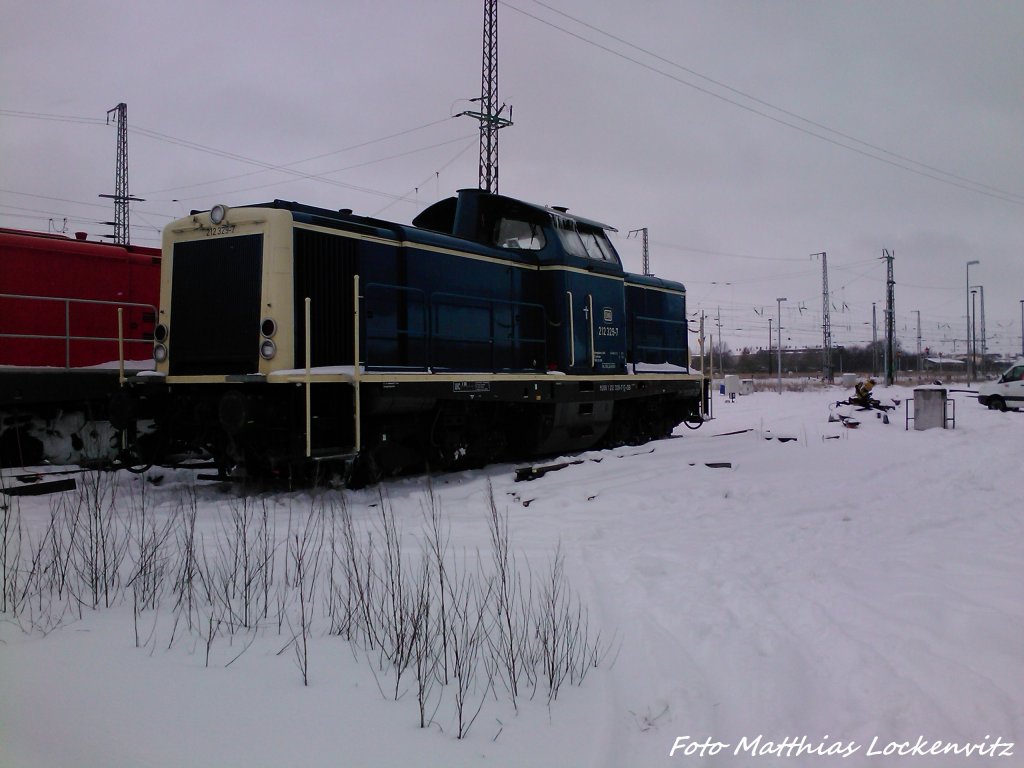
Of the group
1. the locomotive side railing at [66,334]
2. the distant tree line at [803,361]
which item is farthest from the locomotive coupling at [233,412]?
the distant tree line at [803,361]

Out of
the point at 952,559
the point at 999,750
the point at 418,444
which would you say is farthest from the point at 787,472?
the point at 999,750

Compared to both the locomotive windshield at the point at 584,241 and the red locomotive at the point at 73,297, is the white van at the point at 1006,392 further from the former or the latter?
the red locomotive at the point at 73,297

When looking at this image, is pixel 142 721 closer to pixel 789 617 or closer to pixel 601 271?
pixel 789 617

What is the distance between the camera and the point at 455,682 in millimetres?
3871

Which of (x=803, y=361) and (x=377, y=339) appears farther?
(x=803, y=361)

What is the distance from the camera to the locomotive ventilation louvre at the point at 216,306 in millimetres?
8430

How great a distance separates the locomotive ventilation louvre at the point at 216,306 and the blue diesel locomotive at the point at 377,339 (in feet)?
0.07

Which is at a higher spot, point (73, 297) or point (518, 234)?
point (518, 234)

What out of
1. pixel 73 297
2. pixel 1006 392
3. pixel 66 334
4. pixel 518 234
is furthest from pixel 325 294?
pixel 1006 392

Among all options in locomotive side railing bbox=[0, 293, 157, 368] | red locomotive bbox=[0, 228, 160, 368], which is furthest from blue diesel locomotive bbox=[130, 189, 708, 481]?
red locomotive bbox=[0, 228, 160, 368]

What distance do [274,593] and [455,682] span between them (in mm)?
1769

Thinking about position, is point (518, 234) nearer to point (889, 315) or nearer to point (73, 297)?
point (73, 297)

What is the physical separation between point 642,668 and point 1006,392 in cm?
2840

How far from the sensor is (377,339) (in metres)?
9.15
